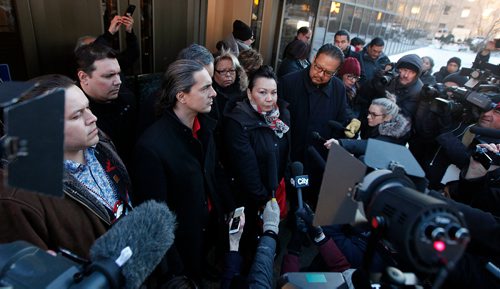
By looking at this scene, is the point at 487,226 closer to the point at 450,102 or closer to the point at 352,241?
the point at 352,241

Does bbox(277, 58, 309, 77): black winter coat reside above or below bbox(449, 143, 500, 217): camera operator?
above

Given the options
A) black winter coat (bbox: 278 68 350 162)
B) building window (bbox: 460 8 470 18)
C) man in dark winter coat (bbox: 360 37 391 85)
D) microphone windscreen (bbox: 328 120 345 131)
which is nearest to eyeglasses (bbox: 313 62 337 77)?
black winter coat (bbox: 278 68 350 162)

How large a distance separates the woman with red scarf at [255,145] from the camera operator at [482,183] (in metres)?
1.28

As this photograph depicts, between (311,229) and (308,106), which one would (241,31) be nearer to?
(308,106)

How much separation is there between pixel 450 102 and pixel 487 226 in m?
2.04

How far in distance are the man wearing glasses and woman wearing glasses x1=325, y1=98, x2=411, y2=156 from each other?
12.4 inches

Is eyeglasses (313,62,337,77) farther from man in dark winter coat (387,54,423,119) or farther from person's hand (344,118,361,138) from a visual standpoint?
man in dark winter coat (387,54,423,119)

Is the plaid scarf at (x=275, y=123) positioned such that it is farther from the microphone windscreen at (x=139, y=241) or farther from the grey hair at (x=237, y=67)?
the microphone windscreen at (x=139, y=241)

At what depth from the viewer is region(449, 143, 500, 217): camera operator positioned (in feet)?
5.35

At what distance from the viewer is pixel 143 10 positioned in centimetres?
427

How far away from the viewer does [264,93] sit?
7.73ft

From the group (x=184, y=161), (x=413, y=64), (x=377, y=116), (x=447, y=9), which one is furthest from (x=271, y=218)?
(x=447, y=9)

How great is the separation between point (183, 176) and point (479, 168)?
2002mm

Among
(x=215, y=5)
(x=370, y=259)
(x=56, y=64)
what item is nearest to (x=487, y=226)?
(x=370, y=259)
